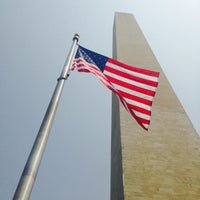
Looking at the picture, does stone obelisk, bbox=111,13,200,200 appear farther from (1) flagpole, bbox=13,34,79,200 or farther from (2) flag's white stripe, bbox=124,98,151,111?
(1) flagpole, bbox=13,34,79,200

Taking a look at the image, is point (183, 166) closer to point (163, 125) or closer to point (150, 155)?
point (150, 155)

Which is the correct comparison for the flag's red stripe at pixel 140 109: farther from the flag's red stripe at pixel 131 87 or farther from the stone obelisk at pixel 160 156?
the stone obelisk at pixel 160 156

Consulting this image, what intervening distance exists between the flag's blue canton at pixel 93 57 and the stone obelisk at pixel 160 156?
3.27 meters

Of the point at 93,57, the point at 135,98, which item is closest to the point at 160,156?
the point at 135,98

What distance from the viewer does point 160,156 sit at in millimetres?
9219

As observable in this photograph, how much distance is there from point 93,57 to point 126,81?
92 cm

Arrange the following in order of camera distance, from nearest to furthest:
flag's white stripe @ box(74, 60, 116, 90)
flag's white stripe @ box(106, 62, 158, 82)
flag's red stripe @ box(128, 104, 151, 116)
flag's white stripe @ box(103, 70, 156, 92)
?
flag's red stripe @ box(128, 104, 151, 116) < flag's white stripe @ box(74, 60, 116, 90) < flag's white stripe @ box(103, 70, 156, 92) < flag's white stripe @ box(106, 62, 158, 82)

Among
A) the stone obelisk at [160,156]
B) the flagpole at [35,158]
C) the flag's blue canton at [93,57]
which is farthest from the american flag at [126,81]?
the stone obelisk at [160,156]

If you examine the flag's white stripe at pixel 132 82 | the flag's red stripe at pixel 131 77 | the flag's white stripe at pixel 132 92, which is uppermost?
the flag's red stripe at pixel 131 77

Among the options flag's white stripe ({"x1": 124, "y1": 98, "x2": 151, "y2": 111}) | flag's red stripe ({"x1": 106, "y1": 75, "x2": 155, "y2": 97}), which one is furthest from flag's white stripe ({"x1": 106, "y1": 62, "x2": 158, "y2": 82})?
flag's white stripe ({"x1": 124, "y1": 98, "x2": 151, "y2": 111})

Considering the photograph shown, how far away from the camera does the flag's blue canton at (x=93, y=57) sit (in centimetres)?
632

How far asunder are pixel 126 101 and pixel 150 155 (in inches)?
154

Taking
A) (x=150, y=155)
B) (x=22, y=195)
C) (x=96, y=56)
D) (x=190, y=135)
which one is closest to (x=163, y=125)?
(x=190, y=135)

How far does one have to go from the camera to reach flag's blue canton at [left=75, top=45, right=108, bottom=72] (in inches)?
249
